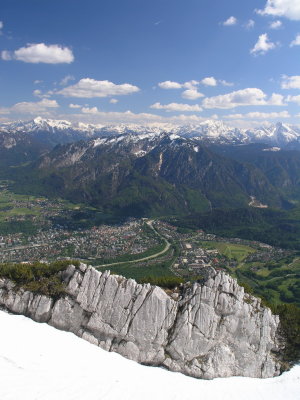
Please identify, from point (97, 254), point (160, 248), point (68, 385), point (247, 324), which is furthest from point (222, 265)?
point (68, 385)

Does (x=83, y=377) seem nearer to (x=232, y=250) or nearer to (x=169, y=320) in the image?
(x=169, y=320)

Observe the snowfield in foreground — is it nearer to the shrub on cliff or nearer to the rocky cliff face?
the rocky cliff face

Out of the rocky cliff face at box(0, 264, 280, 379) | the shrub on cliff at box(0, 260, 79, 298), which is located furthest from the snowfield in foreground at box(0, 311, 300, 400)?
the shrub on cliff at box(0, 260, 79, 298)

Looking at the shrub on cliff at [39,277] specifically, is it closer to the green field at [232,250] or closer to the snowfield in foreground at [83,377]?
the snowfield in foreground at [83,377]

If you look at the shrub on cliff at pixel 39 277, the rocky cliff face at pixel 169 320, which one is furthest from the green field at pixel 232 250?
the shrub on cliff at pixel 39 277

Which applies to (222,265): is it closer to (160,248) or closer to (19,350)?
(160,248)

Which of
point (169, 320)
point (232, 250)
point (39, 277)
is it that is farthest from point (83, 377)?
point (232, 250)
